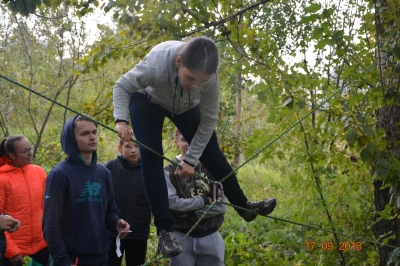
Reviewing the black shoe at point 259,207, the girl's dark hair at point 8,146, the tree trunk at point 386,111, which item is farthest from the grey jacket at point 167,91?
the girl's dark hair at point 8,146

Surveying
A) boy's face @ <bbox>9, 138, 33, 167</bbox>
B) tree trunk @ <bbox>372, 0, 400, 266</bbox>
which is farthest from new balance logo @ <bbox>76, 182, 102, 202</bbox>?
tree trunk @ <bbox>372, 0, 400, 266</bbox>

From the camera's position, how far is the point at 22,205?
10.3 ft

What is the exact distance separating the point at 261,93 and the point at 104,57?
131 centimetres

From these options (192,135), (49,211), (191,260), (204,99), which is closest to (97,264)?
(49,211)

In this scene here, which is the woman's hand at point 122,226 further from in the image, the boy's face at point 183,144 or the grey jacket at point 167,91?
the boy's face at point 183,144

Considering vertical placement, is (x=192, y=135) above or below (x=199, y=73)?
below

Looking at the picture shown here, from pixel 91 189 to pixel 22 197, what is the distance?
0.89m

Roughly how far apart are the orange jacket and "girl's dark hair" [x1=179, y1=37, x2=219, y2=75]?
1.53m

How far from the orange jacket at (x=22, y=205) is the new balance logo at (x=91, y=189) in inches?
34.1

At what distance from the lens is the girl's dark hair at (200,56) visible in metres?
2.24

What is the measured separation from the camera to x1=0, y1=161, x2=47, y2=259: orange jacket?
10.1ft

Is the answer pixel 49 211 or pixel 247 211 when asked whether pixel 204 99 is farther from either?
pixel 49 211

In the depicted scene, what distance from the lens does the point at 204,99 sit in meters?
2.60

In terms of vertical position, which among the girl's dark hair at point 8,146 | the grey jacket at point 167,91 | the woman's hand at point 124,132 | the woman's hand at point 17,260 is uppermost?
the grey jacket at point 167,91
